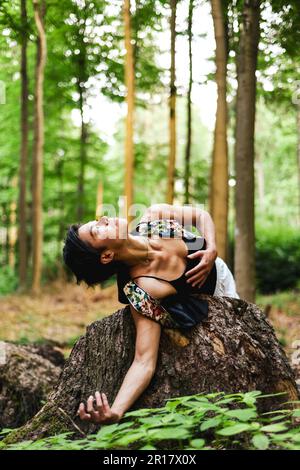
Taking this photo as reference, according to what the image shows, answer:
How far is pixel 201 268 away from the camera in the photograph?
324 centimetres

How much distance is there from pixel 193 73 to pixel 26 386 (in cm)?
1061

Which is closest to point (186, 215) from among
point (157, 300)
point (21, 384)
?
point (157, 300)

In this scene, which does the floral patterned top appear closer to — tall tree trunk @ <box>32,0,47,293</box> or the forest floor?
the forest floor

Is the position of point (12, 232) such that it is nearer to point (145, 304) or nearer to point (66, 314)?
point (66, 314)

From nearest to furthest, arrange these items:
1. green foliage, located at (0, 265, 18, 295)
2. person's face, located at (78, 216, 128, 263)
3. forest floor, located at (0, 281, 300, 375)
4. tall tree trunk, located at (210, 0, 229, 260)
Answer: person's face, located at (78, 216, 128, 263) < tall tree trunk, located at (210, 0, 229, 260) < forest floor, located at (0, 281, 300, 375) < green foliage, located at (0, 265, 18, 295)

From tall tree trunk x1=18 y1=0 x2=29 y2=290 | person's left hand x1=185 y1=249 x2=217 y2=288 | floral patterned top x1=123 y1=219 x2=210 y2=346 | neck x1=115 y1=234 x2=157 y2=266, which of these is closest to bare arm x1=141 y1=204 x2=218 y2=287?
person's left hand x1=185 y1=249 x2=217 y2=288

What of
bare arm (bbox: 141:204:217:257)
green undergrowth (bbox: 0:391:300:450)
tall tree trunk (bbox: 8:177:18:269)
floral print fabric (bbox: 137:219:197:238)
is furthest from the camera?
tall tree trunk (bbox: 8:177:18:269)

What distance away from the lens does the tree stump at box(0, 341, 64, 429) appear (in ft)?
15.6

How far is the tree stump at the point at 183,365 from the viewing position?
317cm

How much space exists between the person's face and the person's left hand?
1.44ft

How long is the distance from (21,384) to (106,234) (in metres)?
2.45

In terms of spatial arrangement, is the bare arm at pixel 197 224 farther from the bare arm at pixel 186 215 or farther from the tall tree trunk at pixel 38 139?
the tall tree trunk at pixel 38 139

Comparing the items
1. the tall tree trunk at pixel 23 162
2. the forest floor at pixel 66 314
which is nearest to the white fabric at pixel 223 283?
the forest floor at pixel 66 314

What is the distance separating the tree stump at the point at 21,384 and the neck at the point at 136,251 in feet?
6.04
